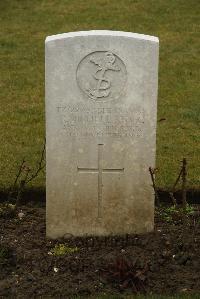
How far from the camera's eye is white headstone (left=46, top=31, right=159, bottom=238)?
5367mm

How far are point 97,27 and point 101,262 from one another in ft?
27.1

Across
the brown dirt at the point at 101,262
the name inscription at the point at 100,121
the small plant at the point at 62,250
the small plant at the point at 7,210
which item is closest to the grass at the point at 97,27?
the small plant at the point at 7,210

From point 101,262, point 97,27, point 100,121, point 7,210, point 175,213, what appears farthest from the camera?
point 97,27

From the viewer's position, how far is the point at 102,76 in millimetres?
5418

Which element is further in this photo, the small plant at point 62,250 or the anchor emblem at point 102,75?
the small plant at point 62,250

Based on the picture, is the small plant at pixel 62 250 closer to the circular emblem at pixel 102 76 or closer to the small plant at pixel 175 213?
the small plant at pixel 175 213

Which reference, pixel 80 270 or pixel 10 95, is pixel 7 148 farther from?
pixel 80 270

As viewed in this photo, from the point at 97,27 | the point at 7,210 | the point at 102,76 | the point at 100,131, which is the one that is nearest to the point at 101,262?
the point at 100,131

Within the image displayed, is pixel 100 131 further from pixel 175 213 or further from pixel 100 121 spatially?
pixel 175 213

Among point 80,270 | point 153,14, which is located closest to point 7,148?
point 80,270

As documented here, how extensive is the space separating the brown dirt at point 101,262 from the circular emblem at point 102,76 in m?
1.24

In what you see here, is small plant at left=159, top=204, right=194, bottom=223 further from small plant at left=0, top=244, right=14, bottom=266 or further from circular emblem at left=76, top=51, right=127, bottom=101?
small plant at left=0, top=244, right=14, bottom=266

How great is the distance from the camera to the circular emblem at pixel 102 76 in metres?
5.38

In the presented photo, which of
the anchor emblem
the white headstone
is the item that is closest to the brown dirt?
the white headstone
